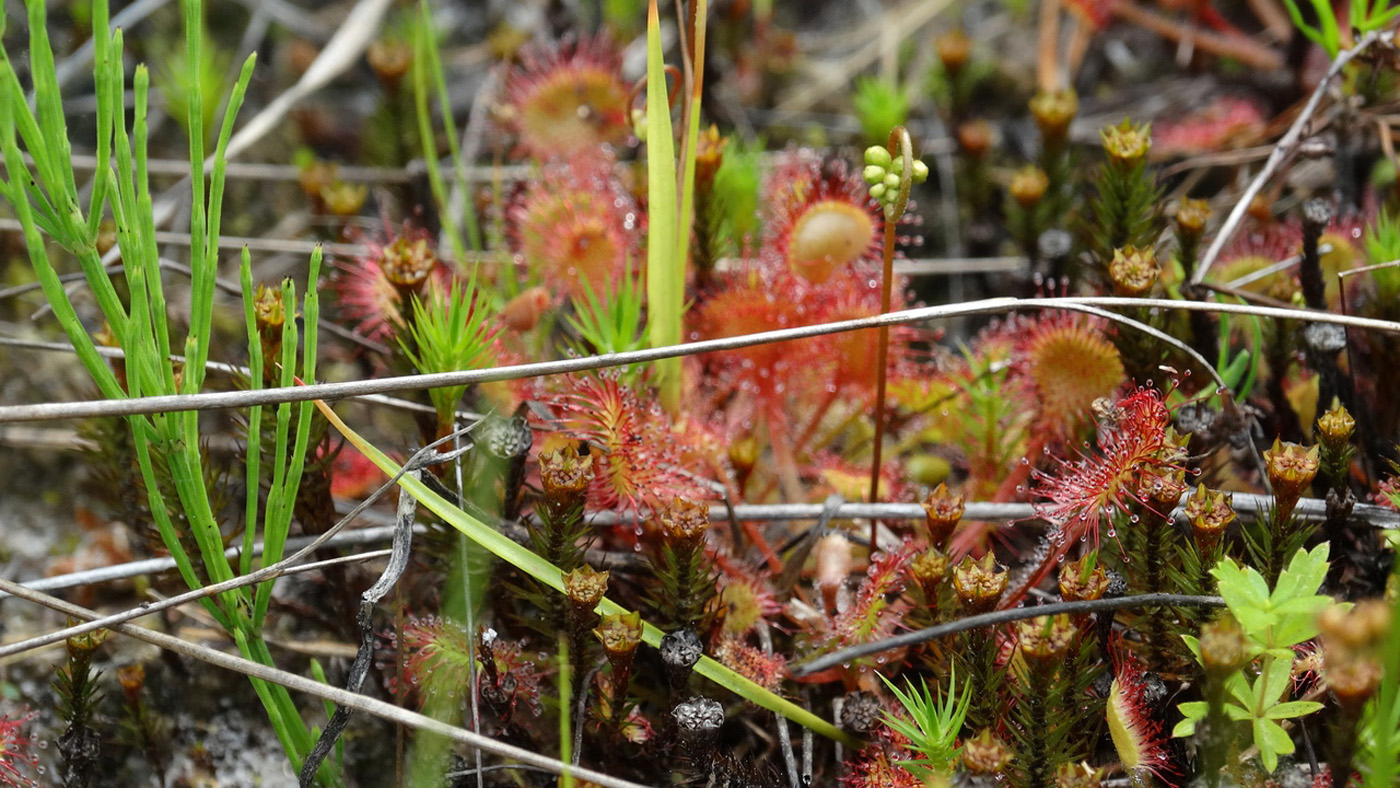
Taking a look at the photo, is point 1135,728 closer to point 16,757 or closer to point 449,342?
point 449,342

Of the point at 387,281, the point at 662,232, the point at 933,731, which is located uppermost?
the point at 662,232

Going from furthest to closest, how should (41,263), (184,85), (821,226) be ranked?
(184,85), (821,226), (41,263)

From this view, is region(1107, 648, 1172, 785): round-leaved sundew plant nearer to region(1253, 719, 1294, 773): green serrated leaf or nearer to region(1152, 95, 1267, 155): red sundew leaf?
region(1253, 719, 1294, 773): green serrated leaf

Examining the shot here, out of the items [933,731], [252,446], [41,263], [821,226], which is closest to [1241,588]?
[933,731]

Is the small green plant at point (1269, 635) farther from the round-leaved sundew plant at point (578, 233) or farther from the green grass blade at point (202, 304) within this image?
the green grass blade at point (202, 304)

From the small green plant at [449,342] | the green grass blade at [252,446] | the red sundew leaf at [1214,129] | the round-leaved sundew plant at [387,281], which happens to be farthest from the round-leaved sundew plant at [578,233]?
the red sundew leaf at [1214,129]

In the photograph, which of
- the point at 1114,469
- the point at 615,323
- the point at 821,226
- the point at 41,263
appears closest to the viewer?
the point at 41,263

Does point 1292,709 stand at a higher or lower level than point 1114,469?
lower
